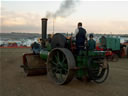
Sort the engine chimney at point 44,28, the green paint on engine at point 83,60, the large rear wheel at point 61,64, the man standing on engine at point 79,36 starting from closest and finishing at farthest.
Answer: the large rear wheel at point 61,64, the green paint on engine at point 83,60, the man standing on engine at point 79,36, the engine chimney at point 44,28

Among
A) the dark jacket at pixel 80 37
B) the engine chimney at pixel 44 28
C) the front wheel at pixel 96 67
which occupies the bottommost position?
the front wheel at pixel 96 67

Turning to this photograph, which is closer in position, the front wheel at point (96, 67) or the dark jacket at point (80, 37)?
the front wheel at point (96, 67)

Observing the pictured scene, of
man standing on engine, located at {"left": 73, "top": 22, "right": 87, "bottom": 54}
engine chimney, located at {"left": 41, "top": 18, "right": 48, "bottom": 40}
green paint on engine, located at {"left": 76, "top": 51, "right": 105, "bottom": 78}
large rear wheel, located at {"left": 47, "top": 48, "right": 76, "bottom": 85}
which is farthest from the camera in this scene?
engine chimney, located at {"left": 41, "top": 18, "right": 48, "bottom": 40}

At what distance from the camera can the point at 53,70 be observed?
580 cm

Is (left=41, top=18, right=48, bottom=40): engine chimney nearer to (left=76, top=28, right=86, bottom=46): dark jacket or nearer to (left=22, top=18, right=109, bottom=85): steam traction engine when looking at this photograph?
(left=22, top=18, right=109, bottom=85): steam traction engine

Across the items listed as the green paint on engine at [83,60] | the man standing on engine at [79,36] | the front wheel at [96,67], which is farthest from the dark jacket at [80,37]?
the front wheel at [96,67]

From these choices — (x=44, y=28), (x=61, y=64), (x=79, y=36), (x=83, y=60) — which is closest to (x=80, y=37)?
(x=79, y=36)

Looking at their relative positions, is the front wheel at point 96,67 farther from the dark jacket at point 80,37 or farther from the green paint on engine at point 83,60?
the dark jacket at point 80,37

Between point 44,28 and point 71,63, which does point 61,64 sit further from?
point 44,28

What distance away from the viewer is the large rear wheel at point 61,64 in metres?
4.91

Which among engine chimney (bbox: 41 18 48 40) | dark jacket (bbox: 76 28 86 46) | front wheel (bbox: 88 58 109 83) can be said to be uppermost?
engine chimney (bbox: 41 18 48 40)

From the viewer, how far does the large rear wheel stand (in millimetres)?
4910

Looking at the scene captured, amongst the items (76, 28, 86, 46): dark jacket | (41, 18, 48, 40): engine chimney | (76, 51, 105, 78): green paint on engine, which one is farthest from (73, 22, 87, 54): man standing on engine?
(41, 18, 48, 40): engine chimney

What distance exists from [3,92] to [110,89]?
269cm
